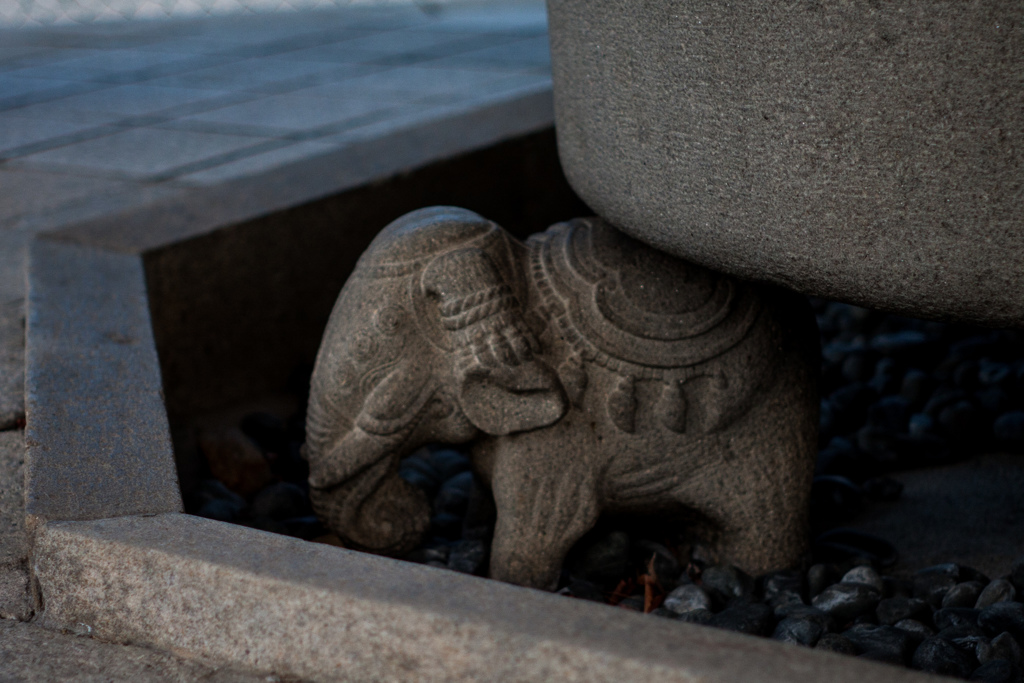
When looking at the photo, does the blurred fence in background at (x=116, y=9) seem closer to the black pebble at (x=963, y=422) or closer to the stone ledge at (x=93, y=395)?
the stone ledge at (x=93, y=395)

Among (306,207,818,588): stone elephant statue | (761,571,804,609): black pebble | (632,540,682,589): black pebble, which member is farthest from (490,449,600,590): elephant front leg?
(761,571,804,609): black pebble

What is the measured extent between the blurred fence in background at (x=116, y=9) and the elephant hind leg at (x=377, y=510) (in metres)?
5.23

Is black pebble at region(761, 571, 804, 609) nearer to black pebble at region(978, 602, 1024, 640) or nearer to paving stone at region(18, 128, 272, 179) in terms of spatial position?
black pebble at region(978, 602, 1024, 640)

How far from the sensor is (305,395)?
2592 millimetres

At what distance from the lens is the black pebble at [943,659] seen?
137 cm

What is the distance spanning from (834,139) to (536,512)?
0.74 meters

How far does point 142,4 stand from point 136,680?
5.84m

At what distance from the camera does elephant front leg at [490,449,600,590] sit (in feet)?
5.28

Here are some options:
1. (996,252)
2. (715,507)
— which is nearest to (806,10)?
(996,252)

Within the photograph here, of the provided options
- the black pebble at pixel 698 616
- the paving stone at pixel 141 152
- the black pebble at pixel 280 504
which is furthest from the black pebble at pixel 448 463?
the paving stone at pixel 141 152

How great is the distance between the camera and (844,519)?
2018 millimetres

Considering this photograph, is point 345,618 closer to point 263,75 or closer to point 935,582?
point 935,582

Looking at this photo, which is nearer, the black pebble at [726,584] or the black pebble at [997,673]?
the black pebble at [997,673]

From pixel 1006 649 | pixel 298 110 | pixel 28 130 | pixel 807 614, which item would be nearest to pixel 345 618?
pixel 807 614
